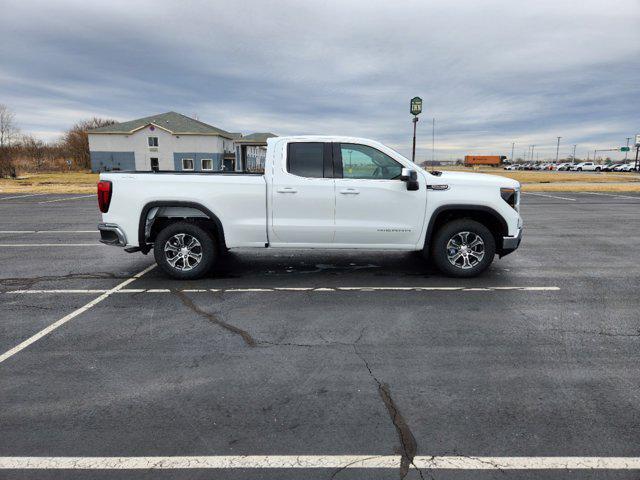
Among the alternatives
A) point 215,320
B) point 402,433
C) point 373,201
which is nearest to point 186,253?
point 215,320

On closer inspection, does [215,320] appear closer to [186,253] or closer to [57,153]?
[186,253]

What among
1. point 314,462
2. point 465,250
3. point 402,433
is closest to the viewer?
point 314,462

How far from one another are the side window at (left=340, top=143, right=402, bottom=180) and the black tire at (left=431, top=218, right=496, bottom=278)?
116 cm

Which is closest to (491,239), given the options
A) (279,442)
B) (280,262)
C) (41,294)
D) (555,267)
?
(555,267)

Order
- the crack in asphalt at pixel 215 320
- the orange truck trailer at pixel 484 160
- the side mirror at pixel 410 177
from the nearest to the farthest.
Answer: the crack in asphalt at pixel 215 320 → the side mirror at pixel 410 177 → the orange truck trailer at pixel 484 160

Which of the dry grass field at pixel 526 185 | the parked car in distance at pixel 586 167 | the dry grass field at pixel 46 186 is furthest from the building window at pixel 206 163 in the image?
the parked car in distance at pixel 586 167

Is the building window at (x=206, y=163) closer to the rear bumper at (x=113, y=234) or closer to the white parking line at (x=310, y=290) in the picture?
the rear bumper at (x=113, y=234)

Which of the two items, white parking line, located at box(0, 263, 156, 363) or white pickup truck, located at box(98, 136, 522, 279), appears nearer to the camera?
white parking line, located at box(0, 263, 156, 363)

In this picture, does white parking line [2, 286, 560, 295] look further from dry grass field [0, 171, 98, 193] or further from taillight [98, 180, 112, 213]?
dry grass field [0, 171, 98, 193]

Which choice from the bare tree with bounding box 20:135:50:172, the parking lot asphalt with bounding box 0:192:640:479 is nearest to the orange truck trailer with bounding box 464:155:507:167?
the bare tree with bounding box 20:135:50:172

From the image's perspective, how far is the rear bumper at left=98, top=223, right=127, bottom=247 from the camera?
641cm

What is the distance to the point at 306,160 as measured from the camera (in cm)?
655

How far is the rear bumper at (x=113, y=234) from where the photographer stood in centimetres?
641

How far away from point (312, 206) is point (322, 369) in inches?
121
